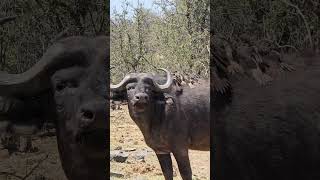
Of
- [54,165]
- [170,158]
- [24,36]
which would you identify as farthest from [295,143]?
[170,158]

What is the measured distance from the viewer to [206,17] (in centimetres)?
533

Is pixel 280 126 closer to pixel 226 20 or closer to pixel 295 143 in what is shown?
pixel 295 143

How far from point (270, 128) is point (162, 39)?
4976mm

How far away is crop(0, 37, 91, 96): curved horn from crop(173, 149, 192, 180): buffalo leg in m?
2.29

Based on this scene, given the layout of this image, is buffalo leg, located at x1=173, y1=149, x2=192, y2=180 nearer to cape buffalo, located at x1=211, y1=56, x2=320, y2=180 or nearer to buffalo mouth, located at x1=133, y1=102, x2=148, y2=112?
buffalo mouth, located at x1=133, y1=102, x2=148, y2=112

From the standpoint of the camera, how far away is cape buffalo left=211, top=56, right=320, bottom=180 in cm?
120

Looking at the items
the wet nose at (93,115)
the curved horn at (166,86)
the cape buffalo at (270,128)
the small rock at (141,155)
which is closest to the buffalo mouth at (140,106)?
the curved horn at (166,86)

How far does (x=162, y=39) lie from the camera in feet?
20.0

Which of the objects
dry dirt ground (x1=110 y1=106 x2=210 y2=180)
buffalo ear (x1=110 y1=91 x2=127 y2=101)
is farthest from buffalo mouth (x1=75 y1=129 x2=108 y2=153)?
dry dirt ground (x1=110 y1=106 x2=210 y2=180)

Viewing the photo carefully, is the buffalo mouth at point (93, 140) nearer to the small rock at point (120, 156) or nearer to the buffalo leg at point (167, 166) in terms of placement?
the buffalo leg at point (167, 166)

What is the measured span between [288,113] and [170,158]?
2.29 meters

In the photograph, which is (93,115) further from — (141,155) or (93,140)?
(141,155)

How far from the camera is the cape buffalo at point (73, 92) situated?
1.02 meters

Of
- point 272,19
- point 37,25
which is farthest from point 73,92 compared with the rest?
point 272,19
